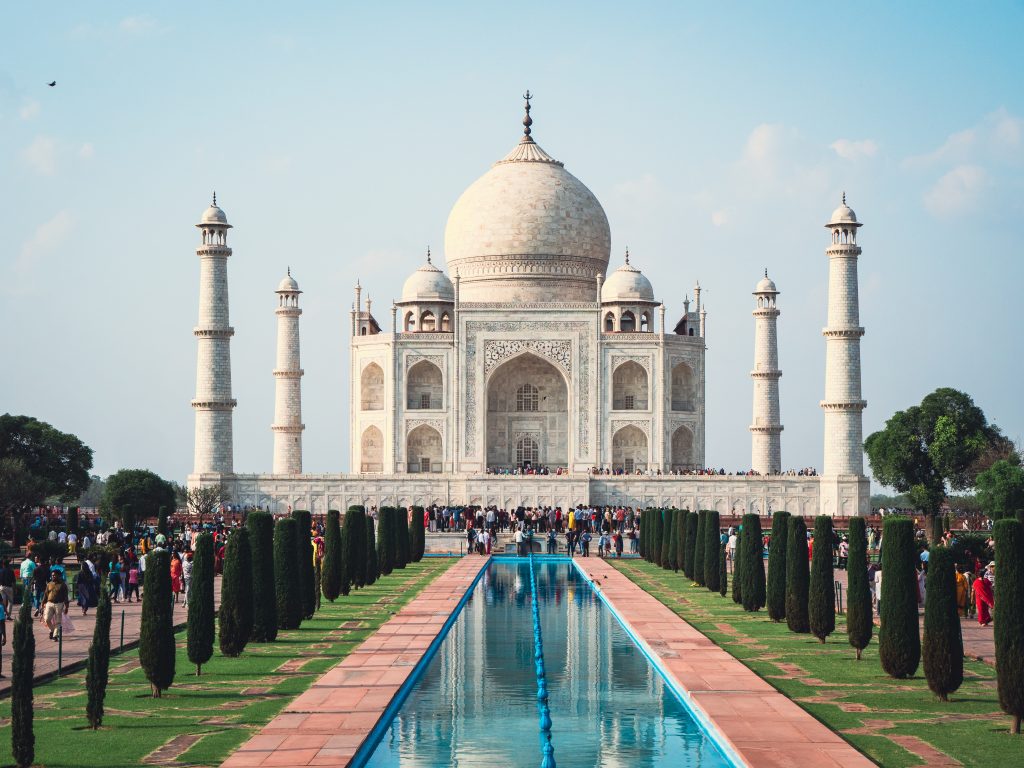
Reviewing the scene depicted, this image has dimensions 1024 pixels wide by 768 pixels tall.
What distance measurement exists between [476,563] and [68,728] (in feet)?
50.1

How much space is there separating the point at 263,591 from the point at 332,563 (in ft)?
14.2

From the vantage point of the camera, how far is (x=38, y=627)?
1491 cm

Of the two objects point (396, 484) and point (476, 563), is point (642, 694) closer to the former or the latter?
point (476, 563)

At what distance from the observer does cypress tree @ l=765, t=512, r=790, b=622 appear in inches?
595

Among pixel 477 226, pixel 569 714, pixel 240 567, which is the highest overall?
pixel 477 226

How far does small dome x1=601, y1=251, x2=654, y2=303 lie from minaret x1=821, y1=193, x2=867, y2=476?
6355mm

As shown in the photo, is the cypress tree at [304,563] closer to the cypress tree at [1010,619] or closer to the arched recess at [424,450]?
the cypress tree at [1010,619]

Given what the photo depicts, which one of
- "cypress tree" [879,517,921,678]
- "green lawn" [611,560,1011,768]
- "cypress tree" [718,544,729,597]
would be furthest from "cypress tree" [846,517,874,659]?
"cypress tree" [718,544,729,597]

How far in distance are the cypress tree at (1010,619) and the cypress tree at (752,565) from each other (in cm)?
711

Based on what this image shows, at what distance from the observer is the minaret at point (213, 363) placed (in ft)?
108

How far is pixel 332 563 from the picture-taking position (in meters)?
17.8

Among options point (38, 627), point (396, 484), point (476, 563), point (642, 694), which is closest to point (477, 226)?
point (396, 484)

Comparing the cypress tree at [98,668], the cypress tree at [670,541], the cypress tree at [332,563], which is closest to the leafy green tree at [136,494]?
the cypress tree at [670,541]

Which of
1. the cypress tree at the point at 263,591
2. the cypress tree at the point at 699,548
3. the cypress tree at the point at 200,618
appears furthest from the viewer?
the cypress tree at the point at 699,548
